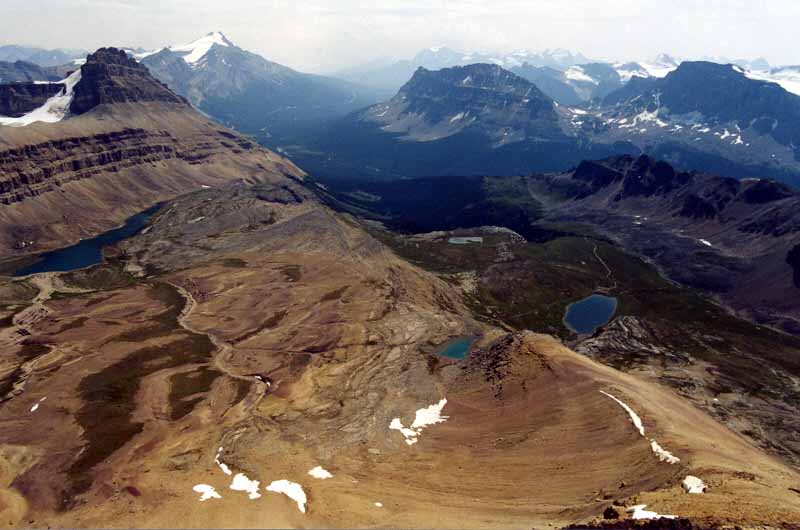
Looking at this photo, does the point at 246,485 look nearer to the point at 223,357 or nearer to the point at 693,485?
the point at 693,485

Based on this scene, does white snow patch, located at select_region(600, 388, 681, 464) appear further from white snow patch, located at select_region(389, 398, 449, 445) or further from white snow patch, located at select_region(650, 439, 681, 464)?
white snow patch, located at select_region(389, 398, 449, 445)

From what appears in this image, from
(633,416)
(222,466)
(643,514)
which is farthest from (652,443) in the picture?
(222,466)

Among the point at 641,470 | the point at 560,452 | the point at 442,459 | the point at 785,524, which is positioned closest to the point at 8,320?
the point at 442,459

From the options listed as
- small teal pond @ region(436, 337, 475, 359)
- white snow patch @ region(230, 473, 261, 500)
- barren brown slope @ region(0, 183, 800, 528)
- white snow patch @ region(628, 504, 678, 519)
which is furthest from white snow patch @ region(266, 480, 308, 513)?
small teal pond @ region(436, 337, 475, 359)

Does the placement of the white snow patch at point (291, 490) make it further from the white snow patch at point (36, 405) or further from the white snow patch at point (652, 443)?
the white snow patch at point (36, 405)

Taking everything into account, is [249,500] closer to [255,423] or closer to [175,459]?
[175,459]

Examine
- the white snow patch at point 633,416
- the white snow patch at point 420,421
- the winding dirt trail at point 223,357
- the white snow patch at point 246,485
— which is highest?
the white snow patch at point 633,416

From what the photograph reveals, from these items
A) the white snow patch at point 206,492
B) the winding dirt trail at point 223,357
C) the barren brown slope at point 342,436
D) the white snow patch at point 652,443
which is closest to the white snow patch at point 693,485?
the barren brown slope at point 342,436
